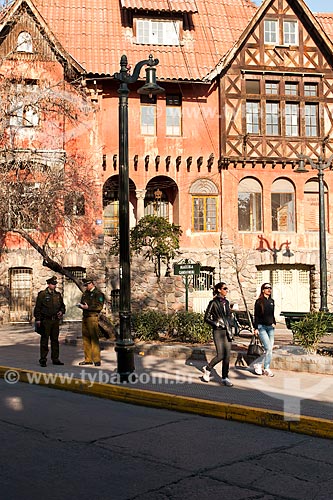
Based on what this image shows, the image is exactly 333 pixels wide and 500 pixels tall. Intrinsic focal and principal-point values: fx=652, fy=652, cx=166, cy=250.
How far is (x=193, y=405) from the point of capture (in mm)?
9375

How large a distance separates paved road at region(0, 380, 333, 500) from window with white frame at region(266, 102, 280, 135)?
20434 mm

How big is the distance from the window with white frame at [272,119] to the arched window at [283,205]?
2.16 metres

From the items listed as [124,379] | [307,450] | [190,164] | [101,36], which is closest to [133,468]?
[307,450]

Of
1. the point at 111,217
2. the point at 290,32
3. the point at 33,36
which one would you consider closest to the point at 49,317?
the point at 33,36

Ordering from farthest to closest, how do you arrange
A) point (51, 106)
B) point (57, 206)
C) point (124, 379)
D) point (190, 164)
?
point (190, 164) → point (57, 206) → point (51, 106) → point (124, 379)

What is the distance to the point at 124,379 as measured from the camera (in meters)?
11.4

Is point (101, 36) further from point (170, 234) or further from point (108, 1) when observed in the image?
point (170, 234)

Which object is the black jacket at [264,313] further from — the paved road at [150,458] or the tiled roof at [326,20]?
the tiled roof at [326,20]

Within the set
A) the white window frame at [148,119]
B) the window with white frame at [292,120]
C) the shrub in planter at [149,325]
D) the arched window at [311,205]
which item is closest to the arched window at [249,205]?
the arched window at [311,205]

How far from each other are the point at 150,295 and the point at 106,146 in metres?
6.60

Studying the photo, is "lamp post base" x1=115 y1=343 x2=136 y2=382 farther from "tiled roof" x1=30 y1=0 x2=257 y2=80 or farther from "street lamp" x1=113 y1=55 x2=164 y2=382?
"tiled roof" x1=30 y1=0 x2=257 y2=80

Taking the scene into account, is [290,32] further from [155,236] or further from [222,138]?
[155,236]

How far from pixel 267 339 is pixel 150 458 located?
5819 mm

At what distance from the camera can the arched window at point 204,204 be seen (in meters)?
27.7
